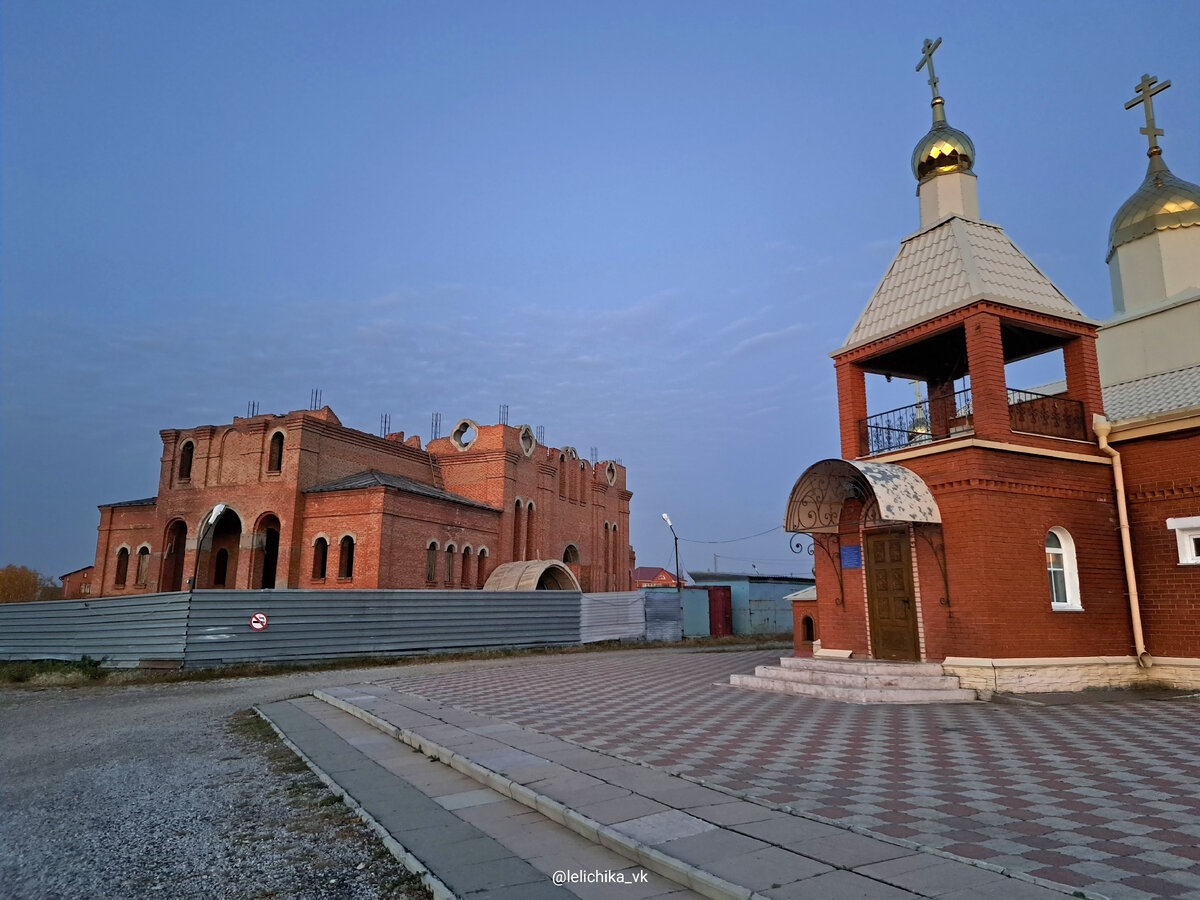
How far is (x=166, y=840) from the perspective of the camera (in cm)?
508

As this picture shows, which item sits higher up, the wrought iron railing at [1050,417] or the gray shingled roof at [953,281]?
the gray shingled roof at [953,281]

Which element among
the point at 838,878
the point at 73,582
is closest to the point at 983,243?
the point at 838,878

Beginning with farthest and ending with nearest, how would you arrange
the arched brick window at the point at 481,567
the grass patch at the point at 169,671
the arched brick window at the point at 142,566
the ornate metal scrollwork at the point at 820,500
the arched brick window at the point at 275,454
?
the arched brick window at the point at 481,567 → the arched brick window at the point at 142,566 → the arched brick window at the point at 275,454 → the grass patch at the point at 169,671 → the ornate metal scrollwork at the point at 820,500

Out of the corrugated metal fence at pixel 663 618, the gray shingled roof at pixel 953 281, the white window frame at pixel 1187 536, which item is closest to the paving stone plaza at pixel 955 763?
the white window frame at pixel 1187 536

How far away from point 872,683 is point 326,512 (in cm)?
1963

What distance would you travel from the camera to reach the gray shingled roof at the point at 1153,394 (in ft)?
41.8

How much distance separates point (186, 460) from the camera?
28.3m

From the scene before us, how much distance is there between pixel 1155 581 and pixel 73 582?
149 ft

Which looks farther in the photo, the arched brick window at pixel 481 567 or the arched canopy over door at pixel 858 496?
the arched brick window at pixel 481 567

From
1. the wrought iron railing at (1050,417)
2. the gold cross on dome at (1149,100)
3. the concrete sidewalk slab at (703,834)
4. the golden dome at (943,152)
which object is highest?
the gold cross on dome at (1149,100)

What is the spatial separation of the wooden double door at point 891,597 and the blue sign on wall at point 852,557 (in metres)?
0.22

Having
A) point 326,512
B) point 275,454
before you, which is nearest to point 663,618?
point 326,512

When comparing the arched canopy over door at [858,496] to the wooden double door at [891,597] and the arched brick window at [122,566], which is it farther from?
the arched brick window at [122,566]

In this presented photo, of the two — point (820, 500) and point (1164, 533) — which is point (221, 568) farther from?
point (1164, 533)
